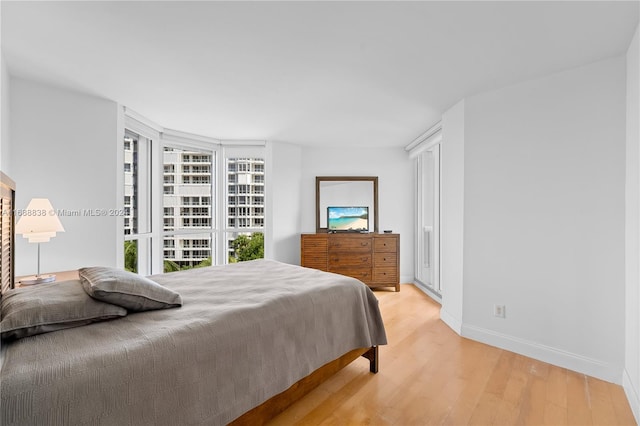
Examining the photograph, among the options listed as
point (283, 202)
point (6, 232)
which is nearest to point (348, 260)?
point (283, 202)

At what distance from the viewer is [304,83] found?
2705mm

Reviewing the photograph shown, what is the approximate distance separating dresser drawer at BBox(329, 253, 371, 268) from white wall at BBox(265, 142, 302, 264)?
700 millimetres

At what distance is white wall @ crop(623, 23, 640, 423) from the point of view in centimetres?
196

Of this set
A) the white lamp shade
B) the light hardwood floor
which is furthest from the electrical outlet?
the white lamp shade

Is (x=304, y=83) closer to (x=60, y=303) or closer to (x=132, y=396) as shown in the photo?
(x=60, y=303)

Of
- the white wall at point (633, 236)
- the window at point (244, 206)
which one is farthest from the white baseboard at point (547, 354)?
the window at point (244, 206)

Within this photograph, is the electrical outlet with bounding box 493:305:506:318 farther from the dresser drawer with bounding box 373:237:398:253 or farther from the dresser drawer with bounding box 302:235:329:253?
the dresser drawer with bounding box 302:235:329:253

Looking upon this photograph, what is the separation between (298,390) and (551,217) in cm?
243

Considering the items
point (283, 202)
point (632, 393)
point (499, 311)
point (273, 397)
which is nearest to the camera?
point (273, 397)

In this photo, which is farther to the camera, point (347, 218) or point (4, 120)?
point (347, 218)

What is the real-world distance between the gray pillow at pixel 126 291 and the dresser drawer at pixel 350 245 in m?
3.27

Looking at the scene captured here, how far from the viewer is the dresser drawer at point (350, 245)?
4863mm

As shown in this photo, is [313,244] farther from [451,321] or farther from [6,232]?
[6,232]

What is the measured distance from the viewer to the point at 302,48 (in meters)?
2.12
